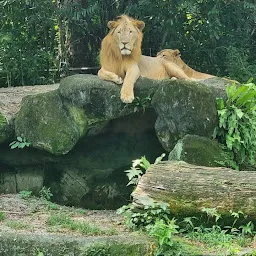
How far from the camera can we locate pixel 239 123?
29.4 feet

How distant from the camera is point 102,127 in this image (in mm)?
9773

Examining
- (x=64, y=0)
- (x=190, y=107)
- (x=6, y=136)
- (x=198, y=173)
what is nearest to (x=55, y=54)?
(x=64, y=0)

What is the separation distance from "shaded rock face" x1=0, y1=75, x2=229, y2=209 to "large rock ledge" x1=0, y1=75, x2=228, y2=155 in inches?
0.6

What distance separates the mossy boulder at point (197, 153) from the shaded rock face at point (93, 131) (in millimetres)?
240

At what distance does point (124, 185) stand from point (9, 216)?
244 cm

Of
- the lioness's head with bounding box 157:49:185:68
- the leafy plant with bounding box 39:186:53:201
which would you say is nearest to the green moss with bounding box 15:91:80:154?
the leafy plant with bounding box 39:186:53:201

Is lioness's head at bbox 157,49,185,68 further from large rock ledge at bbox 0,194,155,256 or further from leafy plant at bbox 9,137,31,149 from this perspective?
large rock ledge at bbox 0,194,155,256

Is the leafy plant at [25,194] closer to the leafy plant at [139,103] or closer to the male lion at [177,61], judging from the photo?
the leafy plant at [139,103]

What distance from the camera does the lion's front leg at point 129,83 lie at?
912 centimetres

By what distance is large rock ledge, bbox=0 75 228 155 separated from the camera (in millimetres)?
8852

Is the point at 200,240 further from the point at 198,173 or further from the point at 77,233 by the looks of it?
the point at 77,233

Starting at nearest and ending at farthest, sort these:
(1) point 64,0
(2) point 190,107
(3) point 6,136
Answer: (2) point 190,107, (3) point 6,136, (1) point 64,0

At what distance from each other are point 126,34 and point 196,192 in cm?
393

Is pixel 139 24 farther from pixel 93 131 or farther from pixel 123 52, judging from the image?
pixel 93 131
